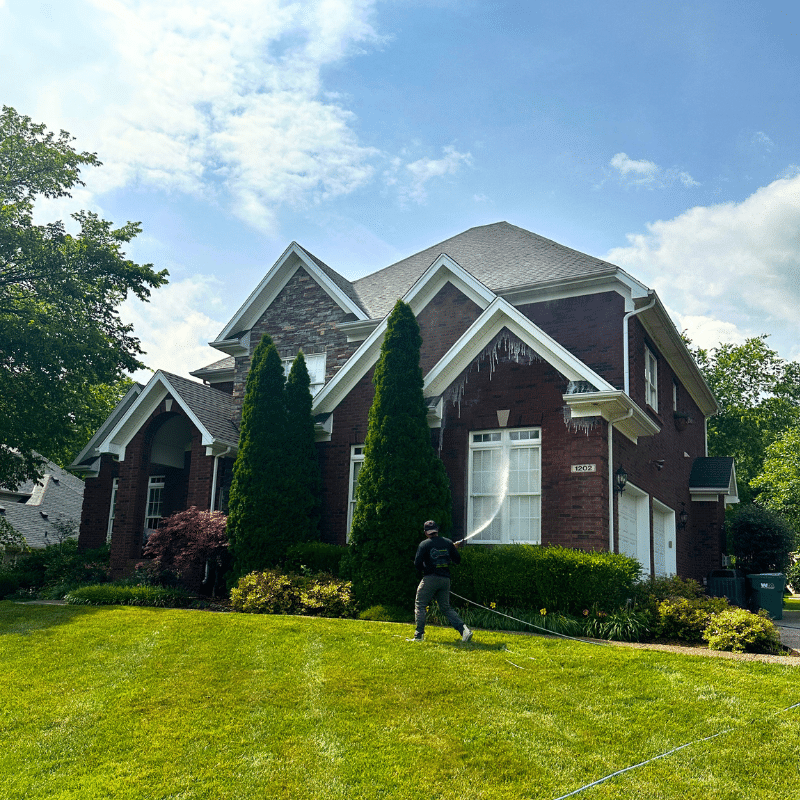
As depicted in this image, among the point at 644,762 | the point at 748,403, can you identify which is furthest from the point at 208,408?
the point at 748,403

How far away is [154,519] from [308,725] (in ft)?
49.8

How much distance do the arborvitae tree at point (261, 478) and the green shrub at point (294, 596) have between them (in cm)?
115

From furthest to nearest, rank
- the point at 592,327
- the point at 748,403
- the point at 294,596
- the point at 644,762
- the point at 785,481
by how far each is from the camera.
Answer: the point at 748,403
the point at 785,481
the point at 592,327
the point at 294,596
the point at 644,762

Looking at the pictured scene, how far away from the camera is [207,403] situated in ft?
60.6

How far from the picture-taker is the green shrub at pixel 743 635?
1035 centimetres

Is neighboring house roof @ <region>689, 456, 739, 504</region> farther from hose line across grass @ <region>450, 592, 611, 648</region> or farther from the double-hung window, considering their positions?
hose line across grass @ <region>450, 592, 611, 648</region>

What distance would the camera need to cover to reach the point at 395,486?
1371 centimetres

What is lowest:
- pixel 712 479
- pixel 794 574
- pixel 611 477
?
pixel 794 574

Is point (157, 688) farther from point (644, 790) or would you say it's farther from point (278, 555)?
point (278, 555)

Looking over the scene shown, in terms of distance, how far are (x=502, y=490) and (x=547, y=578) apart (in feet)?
9.34

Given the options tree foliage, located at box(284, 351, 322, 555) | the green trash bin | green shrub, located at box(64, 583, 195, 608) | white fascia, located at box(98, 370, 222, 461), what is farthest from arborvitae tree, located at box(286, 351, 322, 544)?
the green trash bin

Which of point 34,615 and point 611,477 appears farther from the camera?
point 611,477

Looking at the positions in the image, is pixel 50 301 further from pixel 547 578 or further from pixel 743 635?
pixel 743 635

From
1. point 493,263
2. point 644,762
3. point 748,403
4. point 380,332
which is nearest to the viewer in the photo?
point 644,762
